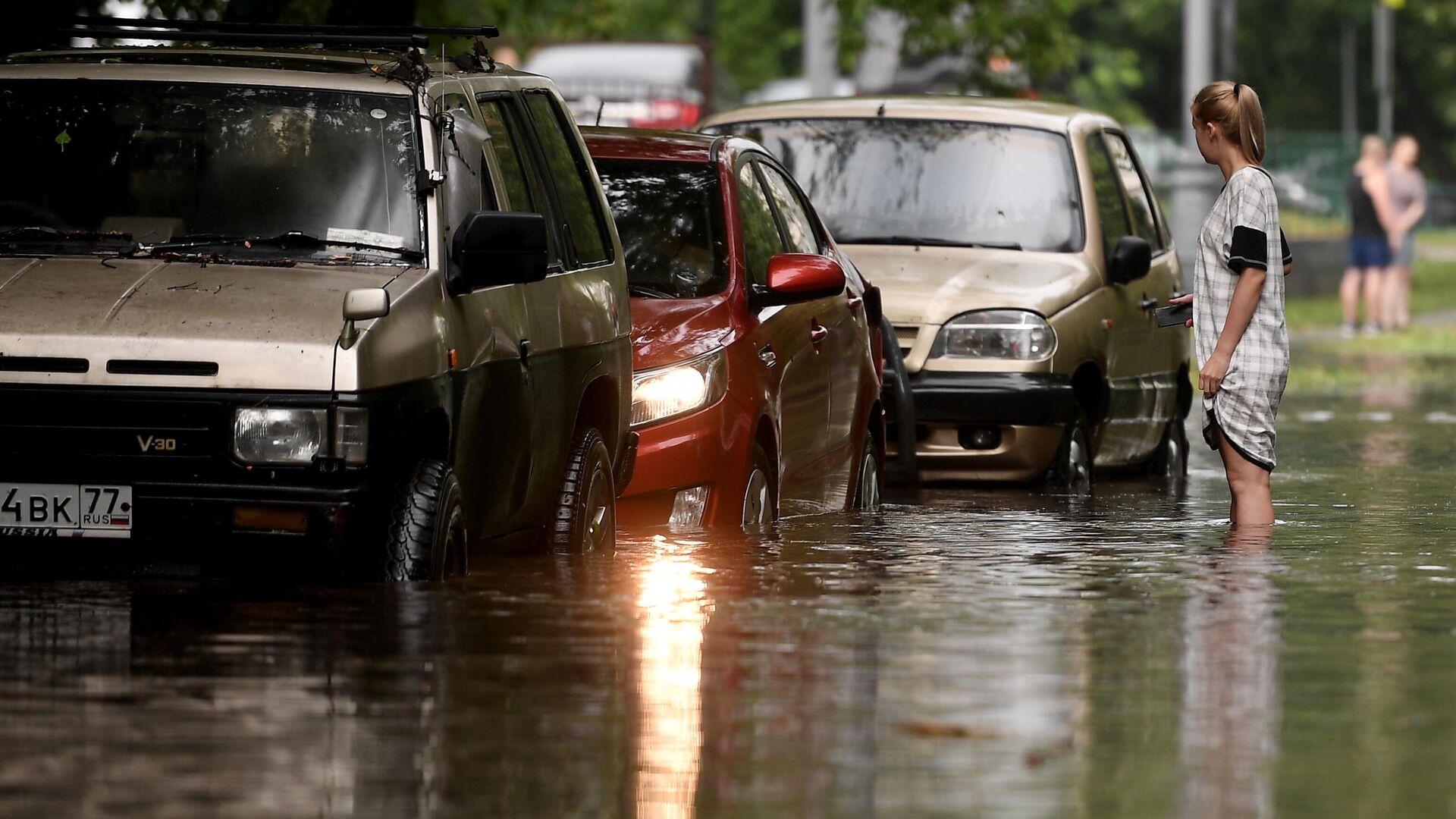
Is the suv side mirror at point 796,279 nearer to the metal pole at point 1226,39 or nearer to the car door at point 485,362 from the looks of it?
the car door at point 485,362

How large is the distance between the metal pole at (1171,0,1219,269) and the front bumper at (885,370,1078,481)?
1344cm

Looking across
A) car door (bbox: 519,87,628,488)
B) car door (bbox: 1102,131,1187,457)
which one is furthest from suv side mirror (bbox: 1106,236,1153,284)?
car door (bbox: 519,87,628,488)

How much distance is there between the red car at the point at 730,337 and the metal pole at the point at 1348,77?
7113 cm

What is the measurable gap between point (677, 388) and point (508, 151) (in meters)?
1.56

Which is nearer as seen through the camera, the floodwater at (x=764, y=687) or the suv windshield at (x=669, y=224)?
the floodwater at (x=764, y=687)

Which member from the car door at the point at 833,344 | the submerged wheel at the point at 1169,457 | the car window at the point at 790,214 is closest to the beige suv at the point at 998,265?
the submerged wheel at the point at 1169,457

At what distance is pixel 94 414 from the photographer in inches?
316

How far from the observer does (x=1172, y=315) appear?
11.2 m

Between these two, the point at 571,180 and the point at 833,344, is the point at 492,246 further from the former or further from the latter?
the point at 833,344

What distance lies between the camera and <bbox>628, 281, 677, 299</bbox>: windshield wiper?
36.8ft

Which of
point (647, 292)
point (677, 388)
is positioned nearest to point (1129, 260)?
point (647, 292)

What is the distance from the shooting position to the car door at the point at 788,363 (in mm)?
11328

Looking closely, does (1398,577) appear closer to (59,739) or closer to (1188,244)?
(59,739)

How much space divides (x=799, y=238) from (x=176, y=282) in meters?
4.34
